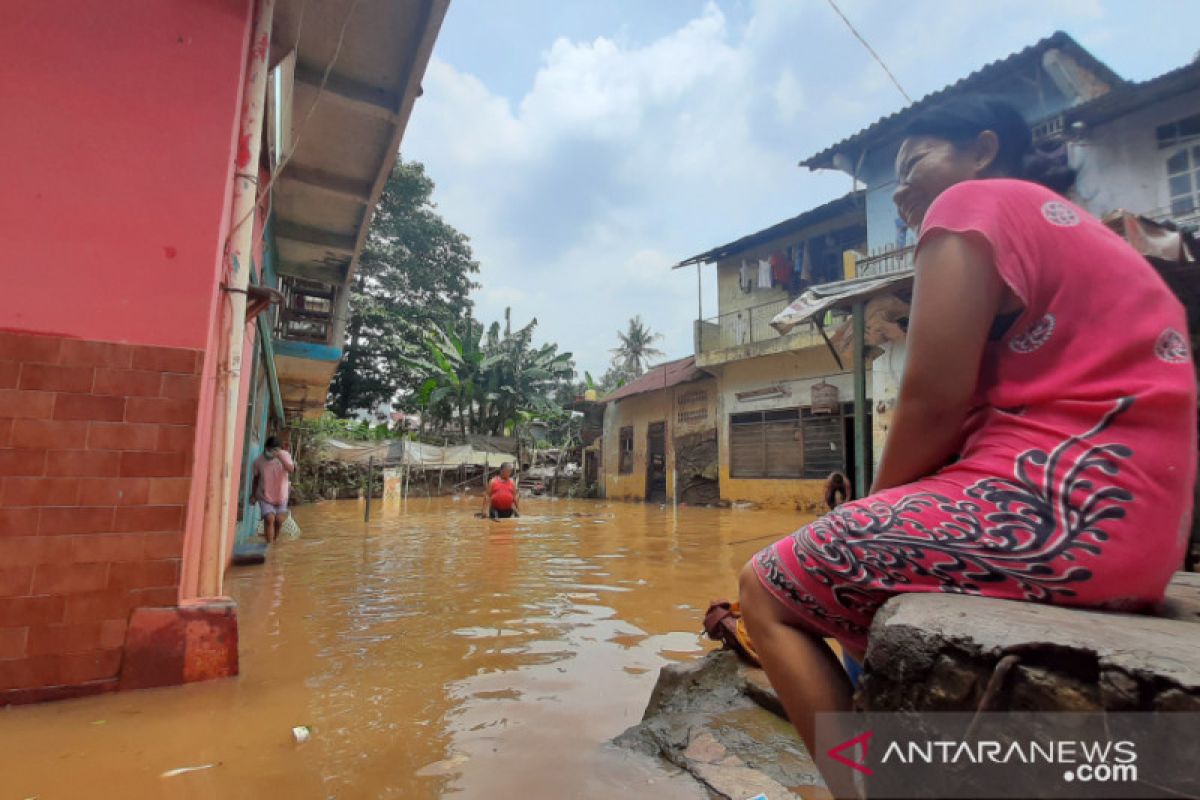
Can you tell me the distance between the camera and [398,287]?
25.9 meters

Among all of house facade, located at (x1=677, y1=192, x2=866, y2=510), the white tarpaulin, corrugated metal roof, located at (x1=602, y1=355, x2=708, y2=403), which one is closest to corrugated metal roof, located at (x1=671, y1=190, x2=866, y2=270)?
house facade, located at (x1=677, y1=192, x2=866, y2=510)

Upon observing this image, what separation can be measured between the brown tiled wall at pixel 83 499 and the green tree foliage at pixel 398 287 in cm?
2188

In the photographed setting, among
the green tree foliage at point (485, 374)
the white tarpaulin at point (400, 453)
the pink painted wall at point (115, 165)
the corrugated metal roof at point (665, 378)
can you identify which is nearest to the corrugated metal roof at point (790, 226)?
the corrugated metal roof at point (665, 378)

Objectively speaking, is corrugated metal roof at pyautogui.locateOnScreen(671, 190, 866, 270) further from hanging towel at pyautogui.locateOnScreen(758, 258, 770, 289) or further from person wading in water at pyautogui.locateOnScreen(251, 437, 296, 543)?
person wading in water at pyautogui.locateOnScreen(251, 437, 296, 543)

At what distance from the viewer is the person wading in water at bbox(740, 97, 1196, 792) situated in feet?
2.89

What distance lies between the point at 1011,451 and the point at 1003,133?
795 mm

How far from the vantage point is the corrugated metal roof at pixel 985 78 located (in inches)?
383

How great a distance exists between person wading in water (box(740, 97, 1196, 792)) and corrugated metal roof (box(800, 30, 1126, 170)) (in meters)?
9.32

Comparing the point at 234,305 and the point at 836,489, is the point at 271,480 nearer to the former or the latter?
the point at 234,305

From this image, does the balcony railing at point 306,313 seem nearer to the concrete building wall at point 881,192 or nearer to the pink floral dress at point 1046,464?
the pink floral dress at point 1046,464

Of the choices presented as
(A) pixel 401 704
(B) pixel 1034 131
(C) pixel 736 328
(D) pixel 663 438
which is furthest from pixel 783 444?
(A) pixel 401 704

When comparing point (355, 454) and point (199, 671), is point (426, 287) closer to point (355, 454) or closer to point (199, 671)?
point (355, 454)

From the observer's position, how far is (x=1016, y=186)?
3.46 feet

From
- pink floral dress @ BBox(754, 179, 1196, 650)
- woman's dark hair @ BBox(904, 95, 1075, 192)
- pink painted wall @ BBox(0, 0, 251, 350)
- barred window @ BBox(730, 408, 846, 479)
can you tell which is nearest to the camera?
pink floral dress @ BBox(754, 179, 1196, 650)
